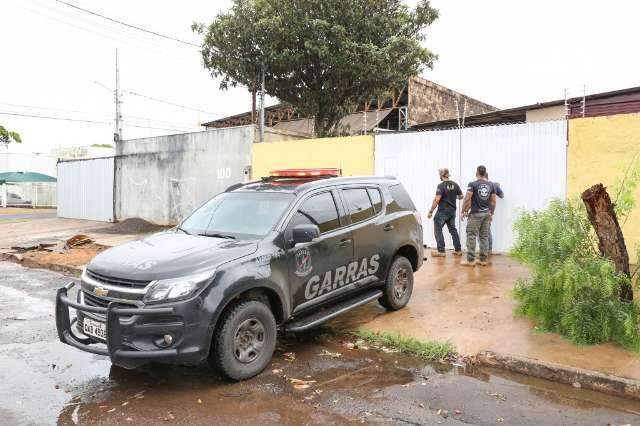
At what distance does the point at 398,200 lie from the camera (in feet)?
22.1

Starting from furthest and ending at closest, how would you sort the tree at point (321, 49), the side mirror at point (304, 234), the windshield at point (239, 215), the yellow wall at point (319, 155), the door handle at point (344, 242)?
the tree at point (321, 49) < the yellow wall at point (319, 155) < the door handle at point (344, 242) < the windshield at point (239, 215) < the side mirror at point (304, 234)

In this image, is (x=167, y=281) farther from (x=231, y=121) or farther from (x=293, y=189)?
(x=231, y=121)

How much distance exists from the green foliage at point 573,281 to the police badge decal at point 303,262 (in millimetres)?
2293

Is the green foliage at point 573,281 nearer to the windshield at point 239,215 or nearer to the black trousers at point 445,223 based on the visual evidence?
the windshield at point 239,215

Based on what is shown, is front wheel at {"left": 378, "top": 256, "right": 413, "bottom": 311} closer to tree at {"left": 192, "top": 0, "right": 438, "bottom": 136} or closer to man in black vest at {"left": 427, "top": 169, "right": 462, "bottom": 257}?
man in black vest at {"left": 427, "top": 169, "right": 462, "bottom": 257}

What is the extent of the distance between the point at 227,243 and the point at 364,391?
1.77 metres

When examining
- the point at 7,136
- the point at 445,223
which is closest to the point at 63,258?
the point at 445,223

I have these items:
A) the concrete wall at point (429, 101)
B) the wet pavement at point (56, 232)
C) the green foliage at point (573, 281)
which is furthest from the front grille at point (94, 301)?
the concrete wall at point (429, 101)

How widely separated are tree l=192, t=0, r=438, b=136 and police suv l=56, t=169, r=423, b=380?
13389 mm

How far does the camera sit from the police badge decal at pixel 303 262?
4.95 m

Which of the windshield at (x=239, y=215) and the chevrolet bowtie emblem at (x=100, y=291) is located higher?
the windshield at (x=239, y=215)

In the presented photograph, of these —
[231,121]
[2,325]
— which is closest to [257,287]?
[2,325]

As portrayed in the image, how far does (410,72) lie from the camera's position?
810 inches

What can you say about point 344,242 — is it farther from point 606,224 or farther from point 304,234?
point 606,224
